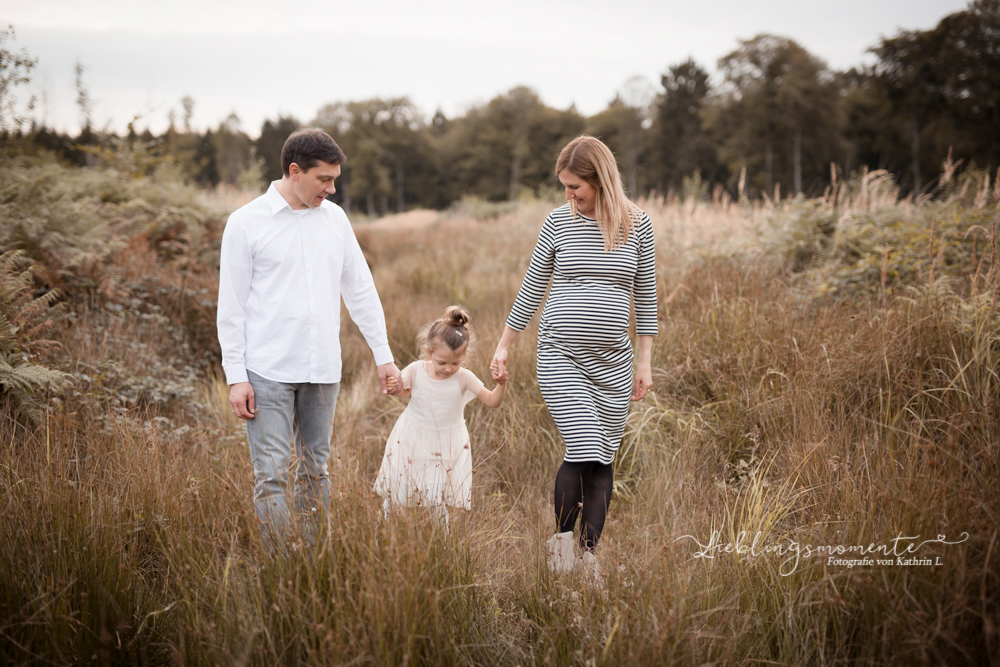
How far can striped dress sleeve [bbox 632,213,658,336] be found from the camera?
2.97m

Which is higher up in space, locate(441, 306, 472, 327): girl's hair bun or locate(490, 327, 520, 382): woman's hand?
locate(441, 306, 472, 327): girl's hair bun

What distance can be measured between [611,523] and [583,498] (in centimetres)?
56

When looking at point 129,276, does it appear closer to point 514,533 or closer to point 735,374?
point 514,533

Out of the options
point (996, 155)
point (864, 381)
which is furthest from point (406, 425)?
point (996, 155)

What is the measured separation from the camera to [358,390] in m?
5.12

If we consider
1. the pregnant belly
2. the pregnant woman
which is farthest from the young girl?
the pregnant belly

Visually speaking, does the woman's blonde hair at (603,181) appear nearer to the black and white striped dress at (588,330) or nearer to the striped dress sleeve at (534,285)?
the black and white striped dress at (588,330)

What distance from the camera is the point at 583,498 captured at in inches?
112

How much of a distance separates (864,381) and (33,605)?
446 cm

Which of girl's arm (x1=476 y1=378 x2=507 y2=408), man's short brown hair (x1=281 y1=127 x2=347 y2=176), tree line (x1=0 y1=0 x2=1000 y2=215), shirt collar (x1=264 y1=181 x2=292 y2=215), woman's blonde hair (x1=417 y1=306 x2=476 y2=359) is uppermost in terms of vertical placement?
tree line (x1=0 y1=0 x2=1000 y2=215)

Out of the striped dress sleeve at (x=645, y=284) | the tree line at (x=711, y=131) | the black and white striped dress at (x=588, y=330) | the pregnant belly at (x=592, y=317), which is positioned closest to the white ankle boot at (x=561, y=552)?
the black and white striped dress at (x=588, y=330)

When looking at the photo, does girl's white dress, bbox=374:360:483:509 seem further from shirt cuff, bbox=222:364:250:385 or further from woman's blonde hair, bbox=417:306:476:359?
shirt cuff, bbox=222:364:250:385

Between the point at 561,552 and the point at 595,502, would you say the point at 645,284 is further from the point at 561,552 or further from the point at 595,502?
the point at 561,552

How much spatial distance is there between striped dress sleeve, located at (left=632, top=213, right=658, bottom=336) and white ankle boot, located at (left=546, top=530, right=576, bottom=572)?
1200mm
